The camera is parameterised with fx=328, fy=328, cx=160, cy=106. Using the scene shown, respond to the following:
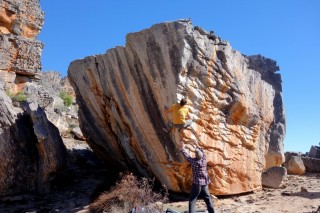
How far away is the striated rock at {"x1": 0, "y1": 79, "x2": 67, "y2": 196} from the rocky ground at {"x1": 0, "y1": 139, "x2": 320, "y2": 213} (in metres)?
0.38

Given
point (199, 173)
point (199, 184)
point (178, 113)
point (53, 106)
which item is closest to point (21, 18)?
point (53, 106)

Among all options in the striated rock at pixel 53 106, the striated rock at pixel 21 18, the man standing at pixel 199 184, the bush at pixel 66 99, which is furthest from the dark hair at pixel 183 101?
the bush at pixel 66 99

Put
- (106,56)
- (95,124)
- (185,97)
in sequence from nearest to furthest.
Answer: (185,97)
(106,56)
(95,124)

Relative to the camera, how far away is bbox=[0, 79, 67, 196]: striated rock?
27.2ft

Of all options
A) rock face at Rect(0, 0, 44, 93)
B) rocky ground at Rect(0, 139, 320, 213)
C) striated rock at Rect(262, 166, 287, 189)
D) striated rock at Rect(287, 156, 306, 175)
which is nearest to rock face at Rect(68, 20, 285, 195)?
rocky ground at Rect(0, 139, 320, 213)

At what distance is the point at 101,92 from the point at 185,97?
2762 mm

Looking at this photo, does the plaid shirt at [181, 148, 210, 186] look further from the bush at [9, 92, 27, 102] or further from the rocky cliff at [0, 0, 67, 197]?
the bush at [9, 92, 27, 102]

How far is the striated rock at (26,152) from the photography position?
828 cm

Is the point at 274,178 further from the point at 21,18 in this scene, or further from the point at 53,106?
the point at 21,18

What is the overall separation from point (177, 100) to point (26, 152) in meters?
4.51

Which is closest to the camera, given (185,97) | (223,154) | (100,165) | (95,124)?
(185,97)

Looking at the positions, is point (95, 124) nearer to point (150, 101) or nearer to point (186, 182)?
point (150, 101)

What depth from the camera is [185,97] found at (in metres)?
7.21

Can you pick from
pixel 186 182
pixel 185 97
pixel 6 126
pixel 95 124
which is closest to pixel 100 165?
pixel 95 124
